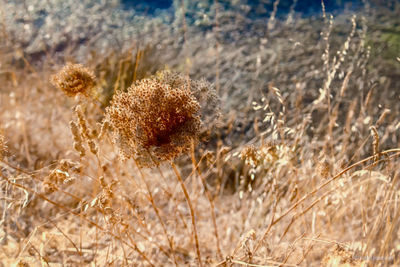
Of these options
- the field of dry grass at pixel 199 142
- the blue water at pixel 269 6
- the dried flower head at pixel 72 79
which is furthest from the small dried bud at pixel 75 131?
the blue water at pixel 269 6

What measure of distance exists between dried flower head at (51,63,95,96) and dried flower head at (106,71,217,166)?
24 cm

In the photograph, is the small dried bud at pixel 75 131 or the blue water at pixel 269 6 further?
the blue water at pixel 269 6

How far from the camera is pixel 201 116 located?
2.74ft

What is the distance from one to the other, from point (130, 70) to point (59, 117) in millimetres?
536

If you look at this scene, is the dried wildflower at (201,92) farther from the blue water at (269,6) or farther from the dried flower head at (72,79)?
the blue water at (269,6)

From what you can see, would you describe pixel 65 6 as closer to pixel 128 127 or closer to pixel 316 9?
pixel 316 9

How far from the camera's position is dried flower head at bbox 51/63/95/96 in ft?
3.30

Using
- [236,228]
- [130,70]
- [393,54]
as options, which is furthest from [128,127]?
[393,54]

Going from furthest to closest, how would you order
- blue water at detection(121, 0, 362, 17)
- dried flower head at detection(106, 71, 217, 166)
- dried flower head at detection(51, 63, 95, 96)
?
blue water at detection(121, 0, 362, 17)
dried flower head at detection(51, 63, 95, 96)
dried flower head at detection(106, 71, 217, 166)

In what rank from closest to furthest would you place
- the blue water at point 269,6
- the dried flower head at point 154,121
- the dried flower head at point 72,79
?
the dried flower head at point 154,121 < the dried flower head at point 72,79 < the blue water at point 269,6

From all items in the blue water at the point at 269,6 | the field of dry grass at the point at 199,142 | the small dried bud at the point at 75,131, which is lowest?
the field of dry grass at the point at 199,142

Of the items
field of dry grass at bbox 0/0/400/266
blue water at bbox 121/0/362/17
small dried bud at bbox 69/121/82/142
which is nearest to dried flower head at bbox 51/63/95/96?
field of dry grass at bbox 0/0/400/266

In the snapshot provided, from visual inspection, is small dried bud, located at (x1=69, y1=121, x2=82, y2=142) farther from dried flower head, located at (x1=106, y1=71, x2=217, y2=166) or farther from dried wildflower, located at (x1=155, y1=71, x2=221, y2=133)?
dried wildflower, located at (x1=155, y1=71, x2=221, y2=133)

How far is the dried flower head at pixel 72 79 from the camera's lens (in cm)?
100
